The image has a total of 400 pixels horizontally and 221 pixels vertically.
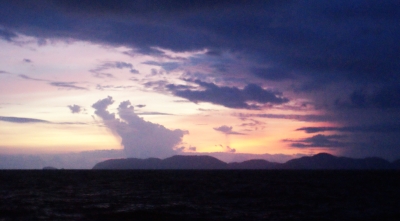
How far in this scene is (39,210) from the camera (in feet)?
152

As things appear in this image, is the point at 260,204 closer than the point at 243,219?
No

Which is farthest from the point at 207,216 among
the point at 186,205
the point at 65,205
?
the point at 65,205

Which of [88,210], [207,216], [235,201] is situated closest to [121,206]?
[88,210]

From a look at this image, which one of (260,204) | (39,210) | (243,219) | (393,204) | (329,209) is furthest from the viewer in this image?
(393,204)

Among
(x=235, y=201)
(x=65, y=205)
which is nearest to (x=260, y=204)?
(x=235, y=201)

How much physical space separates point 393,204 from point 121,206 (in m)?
39.7

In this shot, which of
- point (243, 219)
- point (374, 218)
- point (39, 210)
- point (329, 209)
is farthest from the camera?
point (329, 209)

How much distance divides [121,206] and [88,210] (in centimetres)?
519

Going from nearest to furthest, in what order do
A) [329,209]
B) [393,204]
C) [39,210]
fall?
[39,210], [329,209], [393,204]

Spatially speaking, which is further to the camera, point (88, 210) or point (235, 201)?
point (235, 201)

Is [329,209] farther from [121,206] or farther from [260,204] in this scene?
[121,206]

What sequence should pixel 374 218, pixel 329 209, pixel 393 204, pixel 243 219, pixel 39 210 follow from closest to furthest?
pixel 243 219 < pixel 374 218 < pixel 39 210 < pixel 329 209 < pixel 393 204

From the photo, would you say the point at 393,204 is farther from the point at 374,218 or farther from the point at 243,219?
the point at 243,219

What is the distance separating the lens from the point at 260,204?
53.6 meters
